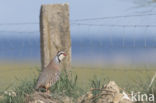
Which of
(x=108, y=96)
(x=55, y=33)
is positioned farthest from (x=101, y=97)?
(x=55, y=33)

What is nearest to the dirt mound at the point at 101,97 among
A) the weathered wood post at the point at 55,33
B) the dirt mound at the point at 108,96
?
the dirt mound at the point at 108,96

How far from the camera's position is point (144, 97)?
5965mm

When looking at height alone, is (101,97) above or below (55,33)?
below

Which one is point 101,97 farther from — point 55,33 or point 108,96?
point 55,33

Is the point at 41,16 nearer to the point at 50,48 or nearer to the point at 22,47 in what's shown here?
the point at 50,48

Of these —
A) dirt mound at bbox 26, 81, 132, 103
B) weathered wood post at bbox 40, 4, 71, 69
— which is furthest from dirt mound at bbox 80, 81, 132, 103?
weathered wood post at bbox 40, 4, 71, 69

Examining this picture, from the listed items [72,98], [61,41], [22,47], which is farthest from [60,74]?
[22,47]

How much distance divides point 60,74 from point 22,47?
121 inches

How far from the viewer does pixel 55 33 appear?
8.16 m

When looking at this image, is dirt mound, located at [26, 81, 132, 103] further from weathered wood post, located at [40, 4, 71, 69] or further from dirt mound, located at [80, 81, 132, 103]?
weathered wood post, located at [40, 4, 71, 69]

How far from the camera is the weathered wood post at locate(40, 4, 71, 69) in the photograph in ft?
26.6

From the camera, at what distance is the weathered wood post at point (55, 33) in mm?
8109

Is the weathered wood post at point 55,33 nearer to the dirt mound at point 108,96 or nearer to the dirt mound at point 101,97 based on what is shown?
the dirt mound at point 101,97

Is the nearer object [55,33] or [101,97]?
[101,97]
